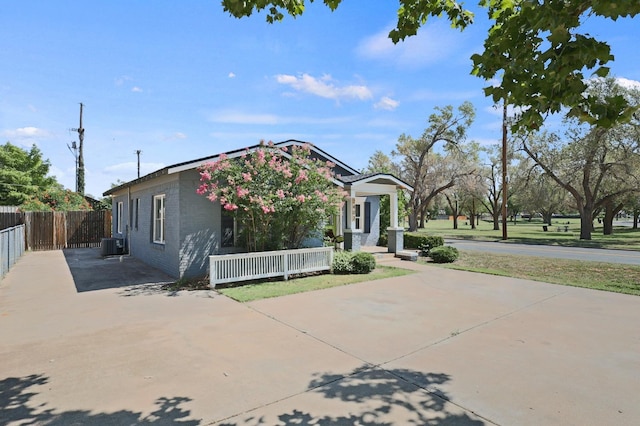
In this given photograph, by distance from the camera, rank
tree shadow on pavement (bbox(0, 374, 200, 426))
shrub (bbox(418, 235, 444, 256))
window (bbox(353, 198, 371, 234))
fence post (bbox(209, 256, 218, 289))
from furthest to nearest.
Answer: window (bbox(353, 198, 371, 234)) < shrub (bbox(418, 235, 444, 256)) < fence post (bbox(209, 256, 218, 289)) < tree shadow on pavement (bbox(0, 374, 200, 426))

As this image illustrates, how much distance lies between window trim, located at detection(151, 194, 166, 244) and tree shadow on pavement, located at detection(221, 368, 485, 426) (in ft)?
28.8

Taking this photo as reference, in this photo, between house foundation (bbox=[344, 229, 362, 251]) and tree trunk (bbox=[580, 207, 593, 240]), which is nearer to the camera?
house foundation (bbox=[344, 229, 362, 251])

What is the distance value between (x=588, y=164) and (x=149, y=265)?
27475mm

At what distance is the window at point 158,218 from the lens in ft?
36.8

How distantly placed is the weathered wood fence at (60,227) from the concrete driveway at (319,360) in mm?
12219

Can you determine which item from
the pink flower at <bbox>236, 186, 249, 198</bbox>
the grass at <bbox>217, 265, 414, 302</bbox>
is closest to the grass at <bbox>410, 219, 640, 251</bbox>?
the grass at <bbox>217, 265, 414, 302</bbox>

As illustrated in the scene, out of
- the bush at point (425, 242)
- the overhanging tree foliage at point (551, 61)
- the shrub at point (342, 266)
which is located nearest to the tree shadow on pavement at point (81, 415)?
the overhanging tree foliage at point (551, 61)

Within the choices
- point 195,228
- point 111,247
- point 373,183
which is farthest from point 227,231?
point 111,247

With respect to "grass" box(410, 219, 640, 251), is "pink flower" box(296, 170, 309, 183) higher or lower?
higher

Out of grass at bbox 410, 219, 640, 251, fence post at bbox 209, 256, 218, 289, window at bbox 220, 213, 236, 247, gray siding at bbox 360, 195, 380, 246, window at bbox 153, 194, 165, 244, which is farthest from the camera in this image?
grass at bbox 410, 219, 640, 251

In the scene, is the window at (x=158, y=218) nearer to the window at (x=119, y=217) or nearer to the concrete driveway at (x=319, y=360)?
the concrete driveway at (x=319, y=360)

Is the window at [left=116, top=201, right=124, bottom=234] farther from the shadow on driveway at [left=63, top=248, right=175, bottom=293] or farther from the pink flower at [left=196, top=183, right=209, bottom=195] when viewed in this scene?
the pink flower at [left=196, top=183, right=209, bottom=195]

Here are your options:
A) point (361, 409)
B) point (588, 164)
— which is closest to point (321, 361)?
point (361, 409)

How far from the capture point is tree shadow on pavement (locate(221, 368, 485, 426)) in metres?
3.10
